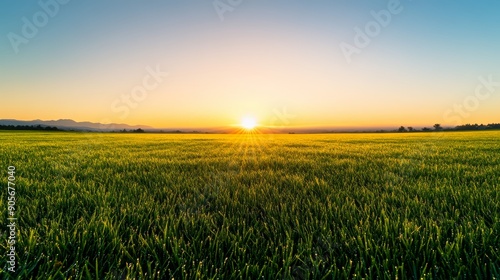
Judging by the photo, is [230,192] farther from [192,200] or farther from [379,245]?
[379,245]

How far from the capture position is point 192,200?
2.69m

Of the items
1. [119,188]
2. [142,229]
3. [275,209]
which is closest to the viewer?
[142,229]

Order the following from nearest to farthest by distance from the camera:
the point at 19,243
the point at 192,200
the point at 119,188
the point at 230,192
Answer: the point at 19,243
the point at 192,200
the point at 230,192
the point at 119,188

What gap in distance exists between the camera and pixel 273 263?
1412 mm

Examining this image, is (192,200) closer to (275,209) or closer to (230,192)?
(230,192)

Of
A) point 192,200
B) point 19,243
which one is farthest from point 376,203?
point 19,243

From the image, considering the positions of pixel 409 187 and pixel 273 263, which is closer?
pixel 273 263

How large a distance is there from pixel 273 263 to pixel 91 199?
207 cm

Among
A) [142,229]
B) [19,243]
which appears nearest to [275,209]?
[142,229]

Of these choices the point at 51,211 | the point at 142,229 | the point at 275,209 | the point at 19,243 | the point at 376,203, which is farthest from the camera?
the point at 376,203

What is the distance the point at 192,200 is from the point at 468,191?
2916 mm

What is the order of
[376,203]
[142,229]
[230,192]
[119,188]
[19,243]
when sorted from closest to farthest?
[19,243], [142,229], [376,203], [230,192], [119,188]

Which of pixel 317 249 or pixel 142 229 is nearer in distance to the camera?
pixel 317 249

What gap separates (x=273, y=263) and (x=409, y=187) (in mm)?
2470
